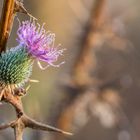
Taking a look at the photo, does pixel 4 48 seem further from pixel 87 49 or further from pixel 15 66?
pixel 87 49

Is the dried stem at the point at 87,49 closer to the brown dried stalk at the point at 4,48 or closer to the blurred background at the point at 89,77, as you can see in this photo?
the blurred background at the point at 89,77

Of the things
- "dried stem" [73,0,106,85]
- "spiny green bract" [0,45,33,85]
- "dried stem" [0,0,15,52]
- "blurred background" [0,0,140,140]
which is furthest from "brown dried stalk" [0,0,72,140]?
"dried stem" [73,0,106,85]

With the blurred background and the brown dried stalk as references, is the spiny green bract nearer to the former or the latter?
the brown dried stalk

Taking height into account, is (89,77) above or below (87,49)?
below

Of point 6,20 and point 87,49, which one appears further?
point 87,49

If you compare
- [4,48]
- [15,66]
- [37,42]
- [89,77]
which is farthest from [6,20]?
[89,77]

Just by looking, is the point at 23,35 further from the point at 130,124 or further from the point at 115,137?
the point at 115,137

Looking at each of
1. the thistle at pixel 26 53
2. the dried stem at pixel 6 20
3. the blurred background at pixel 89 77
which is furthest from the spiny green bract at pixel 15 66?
the blurred background at pixel 89 77
